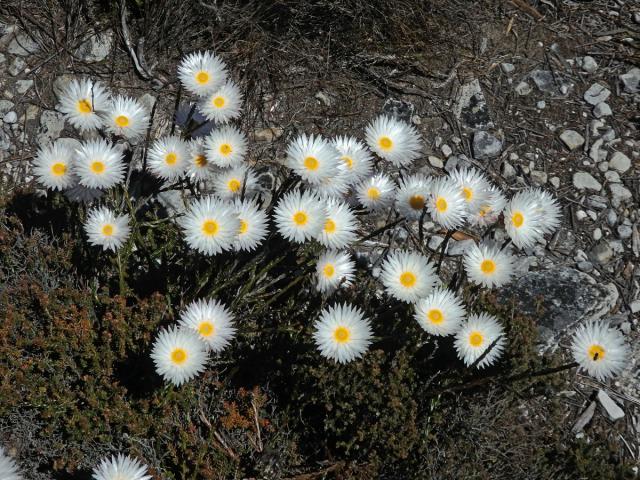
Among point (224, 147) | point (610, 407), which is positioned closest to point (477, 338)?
point (610, 407)

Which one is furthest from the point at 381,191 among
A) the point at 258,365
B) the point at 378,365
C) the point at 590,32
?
the point at 590,32

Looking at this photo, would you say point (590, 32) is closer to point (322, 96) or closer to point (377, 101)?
point (377, 101)

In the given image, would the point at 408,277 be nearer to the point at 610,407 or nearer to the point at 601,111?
the point at 610,407

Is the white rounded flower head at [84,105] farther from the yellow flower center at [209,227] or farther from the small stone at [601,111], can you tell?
the small stone at [601,111]

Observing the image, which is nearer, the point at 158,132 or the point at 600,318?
the point at 600,318

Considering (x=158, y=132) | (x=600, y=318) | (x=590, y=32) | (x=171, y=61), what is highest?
(x=171, y=61)

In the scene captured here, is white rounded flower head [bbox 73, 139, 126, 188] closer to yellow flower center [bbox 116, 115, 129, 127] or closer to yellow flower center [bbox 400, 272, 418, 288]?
yellow flower center [bbox 116, 115, 129, 127]
